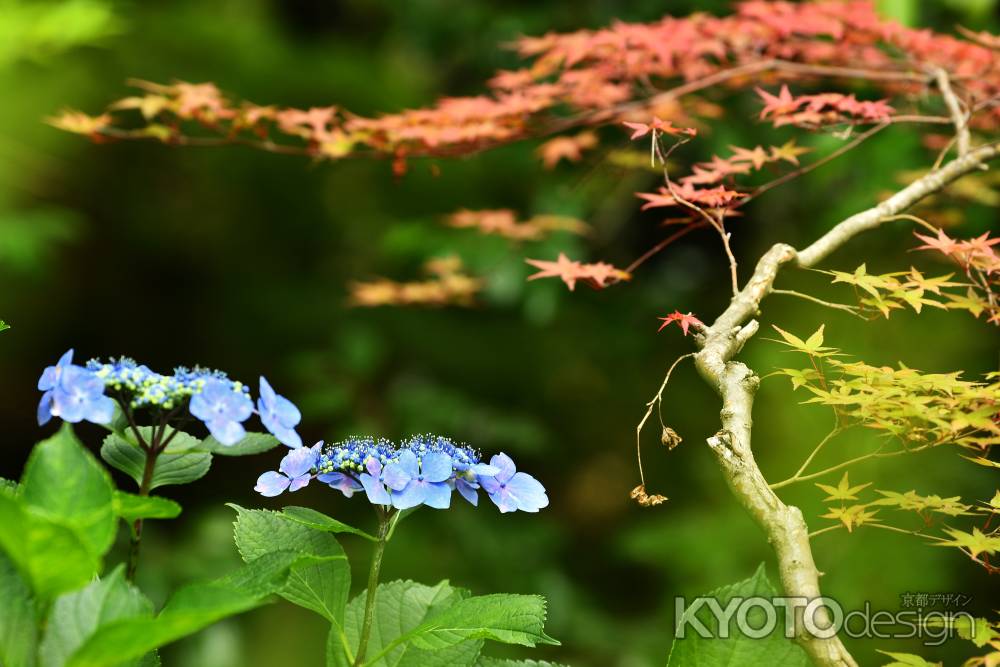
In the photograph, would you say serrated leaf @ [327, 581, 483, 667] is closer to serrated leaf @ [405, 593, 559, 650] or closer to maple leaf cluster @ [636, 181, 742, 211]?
serrated leaf @ [405, 593, 559, 650]

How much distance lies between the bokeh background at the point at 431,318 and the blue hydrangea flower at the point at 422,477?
1.93 metres

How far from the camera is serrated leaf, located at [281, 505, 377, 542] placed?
79cm

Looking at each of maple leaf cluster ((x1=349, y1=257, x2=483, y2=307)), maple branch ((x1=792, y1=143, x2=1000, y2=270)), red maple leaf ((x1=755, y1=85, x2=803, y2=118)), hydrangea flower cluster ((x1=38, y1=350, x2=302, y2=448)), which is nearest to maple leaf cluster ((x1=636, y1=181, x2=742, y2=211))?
maple branch ((x1=792, y1=143, x2=1000, y2=270))

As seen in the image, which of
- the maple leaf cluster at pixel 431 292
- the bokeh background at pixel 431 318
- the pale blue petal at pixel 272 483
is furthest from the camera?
the bokeh background at pixel 431 318

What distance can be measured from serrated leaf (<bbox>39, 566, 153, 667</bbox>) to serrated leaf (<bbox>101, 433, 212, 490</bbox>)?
158mm

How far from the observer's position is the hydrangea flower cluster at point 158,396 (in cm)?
74

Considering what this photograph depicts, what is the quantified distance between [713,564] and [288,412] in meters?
2.36

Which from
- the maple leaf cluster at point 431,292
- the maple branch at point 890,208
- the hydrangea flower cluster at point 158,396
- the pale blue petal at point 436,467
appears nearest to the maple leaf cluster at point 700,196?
the maple branch at point 890,208

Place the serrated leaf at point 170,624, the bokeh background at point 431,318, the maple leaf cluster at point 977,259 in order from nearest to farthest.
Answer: the serrated leaf at point 170,624 < the maple leaf cluster at point 977,259 < the bokeh background at point 431,318

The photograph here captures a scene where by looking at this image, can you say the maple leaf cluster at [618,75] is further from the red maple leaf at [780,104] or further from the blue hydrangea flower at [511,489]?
the blue hydrangea flower at [511,489]

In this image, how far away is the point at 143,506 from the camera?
73 cm

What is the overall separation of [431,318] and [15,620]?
3245 millimetres

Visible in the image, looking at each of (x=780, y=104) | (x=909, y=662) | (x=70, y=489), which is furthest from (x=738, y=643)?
(x=780, y=104)

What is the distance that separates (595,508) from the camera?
4.06 m
